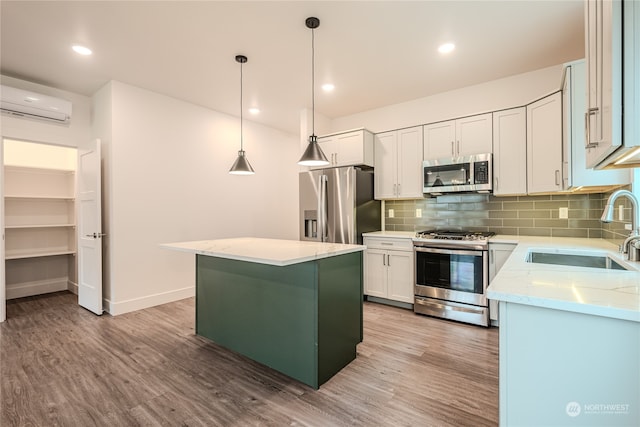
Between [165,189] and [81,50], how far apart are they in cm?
166

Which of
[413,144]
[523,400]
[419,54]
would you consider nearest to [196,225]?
[413,144]

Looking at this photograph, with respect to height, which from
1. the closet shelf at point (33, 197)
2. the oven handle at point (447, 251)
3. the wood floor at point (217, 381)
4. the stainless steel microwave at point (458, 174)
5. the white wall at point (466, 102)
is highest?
the white wall at point (466, 102)

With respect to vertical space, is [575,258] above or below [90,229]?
below

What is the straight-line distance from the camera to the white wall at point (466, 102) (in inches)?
129

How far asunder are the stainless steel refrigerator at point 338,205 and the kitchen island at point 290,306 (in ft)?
4.61

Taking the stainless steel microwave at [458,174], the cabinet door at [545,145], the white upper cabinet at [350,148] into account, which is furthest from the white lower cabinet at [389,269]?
the cabinet door at [545,145]

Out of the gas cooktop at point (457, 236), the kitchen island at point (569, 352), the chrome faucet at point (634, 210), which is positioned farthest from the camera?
the gas cooktop at point (457, 236)

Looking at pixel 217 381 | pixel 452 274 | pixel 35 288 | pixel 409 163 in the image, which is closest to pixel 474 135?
pixel 409 163

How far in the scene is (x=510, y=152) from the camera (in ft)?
10.5

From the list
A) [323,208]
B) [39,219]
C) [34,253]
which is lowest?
[34,253]

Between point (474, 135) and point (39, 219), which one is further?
point (39, 219)

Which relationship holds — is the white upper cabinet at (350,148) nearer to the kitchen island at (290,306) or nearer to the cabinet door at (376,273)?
the cabinet door at (376,273)

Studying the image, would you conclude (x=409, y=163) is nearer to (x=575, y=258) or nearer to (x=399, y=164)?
(x=399, y=164)

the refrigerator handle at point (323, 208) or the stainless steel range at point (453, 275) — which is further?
the refrigerator handle at point (323, 208)
